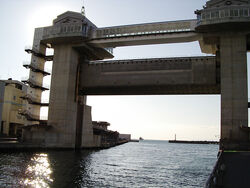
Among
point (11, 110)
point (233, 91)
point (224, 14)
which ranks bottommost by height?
point (11, 110)

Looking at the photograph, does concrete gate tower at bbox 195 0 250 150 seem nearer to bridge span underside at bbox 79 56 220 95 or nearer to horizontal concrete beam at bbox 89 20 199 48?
horizontal concrete beam at bbox 89 20 199 48

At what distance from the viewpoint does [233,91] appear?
168 feet

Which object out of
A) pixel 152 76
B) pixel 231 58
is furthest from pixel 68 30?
pixel 231 58

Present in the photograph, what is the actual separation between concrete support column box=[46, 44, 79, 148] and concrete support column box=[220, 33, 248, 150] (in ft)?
112

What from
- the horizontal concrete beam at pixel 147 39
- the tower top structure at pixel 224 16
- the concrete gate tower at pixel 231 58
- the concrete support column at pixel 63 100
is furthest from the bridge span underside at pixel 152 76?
the tower top structure at pixel 224 16

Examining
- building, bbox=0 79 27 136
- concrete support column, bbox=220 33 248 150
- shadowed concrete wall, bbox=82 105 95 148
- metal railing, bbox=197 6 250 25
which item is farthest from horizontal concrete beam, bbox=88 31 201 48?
building, bbox=0 79 27 136

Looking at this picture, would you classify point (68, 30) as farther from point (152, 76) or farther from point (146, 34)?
point (152, 76)

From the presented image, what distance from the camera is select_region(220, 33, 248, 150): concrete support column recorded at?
163ft

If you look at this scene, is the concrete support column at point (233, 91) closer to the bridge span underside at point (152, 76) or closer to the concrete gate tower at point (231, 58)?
the concrete gate tower at point (231, 58)

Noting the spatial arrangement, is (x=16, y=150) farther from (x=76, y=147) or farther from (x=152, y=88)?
(x=152, y=88)

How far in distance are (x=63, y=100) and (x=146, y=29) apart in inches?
985

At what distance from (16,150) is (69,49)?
26993mm

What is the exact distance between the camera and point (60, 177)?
26531 mm

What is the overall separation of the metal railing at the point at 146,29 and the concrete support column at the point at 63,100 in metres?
8.79
